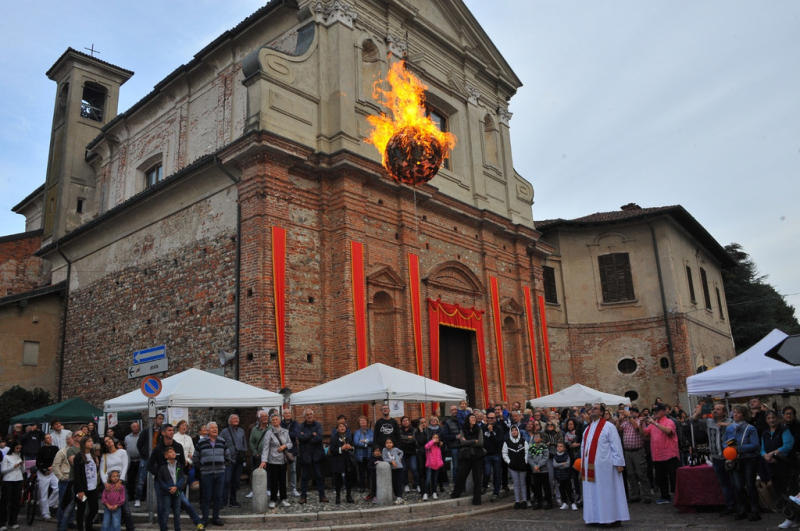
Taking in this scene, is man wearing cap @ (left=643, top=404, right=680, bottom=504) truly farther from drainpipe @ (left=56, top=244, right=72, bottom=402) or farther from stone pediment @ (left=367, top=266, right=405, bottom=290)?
drainpipe @ (left=56, top=244, right=72, bottom=402)

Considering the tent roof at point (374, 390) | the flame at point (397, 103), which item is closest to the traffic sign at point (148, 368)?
the tent roof at point (374, 390)

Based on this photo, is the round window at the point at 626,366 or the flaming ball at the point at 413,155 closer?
the flaming ball at the point at 413,155

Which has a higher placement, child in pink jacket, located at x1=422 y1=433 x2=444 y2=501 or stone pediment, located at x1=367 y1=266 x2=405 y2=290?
stone pediment, located at x1=367 y1=266 x2=405 y2=290

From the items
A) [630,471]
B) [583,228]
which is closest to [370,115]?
[630,471]

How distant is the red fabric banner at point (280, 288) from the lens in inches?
547

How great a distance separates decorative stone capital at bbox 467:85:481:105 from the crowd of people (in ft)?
39.4

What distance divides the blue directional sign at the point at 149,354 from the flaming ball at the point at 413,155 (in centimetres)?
848

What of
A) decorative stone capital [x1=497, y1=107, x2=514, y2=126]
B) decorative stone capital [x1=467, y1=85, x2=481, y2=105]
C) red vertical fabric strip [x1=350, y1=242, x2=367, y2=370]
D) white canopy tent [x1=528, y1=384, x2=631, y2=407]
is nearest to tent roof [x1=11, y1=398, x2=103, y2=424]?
red vertical fabric strip [x1=350, y1=242, x2=367, y2=370]

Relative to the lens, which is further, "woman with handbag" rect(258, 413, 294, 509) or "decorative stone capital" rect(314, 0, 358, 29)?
"decorative stone capital" rect(314, 0, 358, 29)

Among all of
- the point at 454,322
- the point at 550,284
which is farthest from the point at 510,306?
the point at 550,284

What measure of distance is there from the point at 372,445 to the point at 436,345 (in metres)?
5.86

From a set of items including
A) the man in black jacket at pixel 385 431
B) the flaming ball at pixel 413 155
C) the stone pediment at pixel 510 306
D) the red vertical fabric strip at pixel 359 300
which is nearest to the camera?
the man in black jacket at pixel 385 431

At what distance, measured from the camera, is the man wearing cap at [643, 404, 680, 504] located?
10.3 metres

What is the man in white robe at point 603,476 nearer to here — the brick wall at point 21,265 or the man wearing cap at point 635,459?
the man wearing cap at point 635,459
